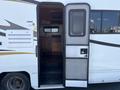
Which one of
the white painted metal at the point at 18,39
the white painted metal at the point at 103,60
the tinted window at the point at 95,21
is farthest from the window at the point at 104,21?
the white painted metal at the point at 18,39

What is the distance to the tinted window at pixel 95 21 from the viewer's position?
6.42 m

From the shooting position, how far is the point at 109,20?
658 cm

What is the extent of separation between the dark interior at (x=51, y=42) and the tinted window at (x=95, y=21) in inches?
45.8

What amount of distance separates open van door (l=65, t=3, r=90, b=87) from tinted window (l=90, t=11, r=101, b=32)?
0.15m

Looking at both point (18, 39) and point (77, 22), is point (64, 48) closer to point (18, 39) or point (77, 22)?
point (77, 22)

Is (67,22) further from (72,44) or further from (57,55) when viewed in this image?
(57,55)

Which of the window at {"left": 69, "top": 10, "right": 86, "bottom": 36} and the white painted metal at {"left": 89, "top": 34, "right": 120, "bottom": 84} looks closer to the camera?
the window at {"left": 69, "top": 10, "right": 86, "bottom": 36}

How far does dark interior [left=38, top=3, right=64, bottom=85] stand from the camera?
7.20 meters

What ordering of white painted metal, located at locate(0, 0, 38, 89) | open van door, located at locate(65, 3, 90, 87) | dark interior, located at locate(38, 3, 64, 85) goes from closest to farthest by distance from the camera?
white painted metal, located at locate(0, 0, 38, 89) → open van door, located at locate(65, 3, 90, 87) → dark interior, located at locate(38, 3, 64, 85)

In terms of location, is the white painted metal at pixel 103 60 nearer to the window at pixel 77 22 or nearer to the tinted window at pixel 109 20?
the tinted window at pixel 109 20

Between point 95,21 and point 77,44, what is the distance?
792 mm

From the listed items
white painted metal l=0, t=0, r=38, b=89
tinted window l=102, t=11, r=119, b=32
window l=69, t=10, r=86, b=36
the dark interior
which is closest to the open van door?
window l=69, t=10, r=86, b=36

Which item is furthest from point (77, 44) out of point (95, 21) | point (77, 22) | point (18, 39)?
point (18, 39)

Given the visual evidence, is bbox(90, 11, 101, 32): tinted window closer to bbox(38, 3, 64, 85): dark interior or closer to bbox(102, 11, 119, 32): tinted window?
bbox(102, 11, 119, 32): tinted window
